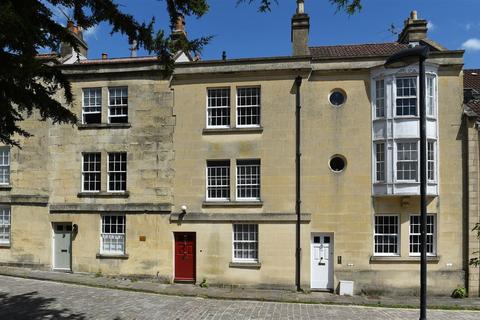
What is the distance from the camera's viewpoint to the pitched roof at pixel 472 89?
20.3 metres

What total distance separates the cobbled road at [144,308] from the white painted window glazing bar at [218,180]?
4.86 meters

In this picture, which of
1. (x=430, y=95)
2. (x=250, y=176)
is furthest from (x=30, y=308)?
(x=430, y=95)

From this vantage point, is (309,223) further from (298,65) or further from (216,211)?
(298,65)

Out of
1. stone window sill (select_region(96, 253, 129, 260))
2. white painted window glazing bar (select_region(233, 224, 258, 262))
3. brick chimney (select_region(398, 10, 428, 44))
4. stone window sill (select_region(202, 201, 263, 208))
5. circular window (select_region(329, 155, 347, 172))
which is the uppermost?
brick chimney (select_region(398, 10, 428, 44))

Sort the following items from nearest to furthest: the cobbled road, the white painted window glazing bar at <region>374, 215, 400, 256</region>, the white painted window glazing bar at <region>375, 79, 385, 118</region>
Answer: the cobbled road
the white painted window glazing bar at <region>374, 215, 400, 256</region>
the white painted window glazing bar at <region>375, 79, 385, 118</region>

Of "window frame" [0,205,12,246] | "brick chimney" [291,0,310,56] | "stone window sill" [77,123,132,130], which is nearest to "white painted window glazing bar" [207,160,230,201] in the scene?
"stone window sill" [77,123,132,130]

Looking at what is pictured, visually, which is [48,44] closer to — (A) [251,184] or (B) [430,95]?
(A) [251,184]

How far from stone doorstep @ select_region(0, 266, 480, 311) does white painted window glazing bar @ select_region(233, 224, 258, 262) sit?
54.0 inches

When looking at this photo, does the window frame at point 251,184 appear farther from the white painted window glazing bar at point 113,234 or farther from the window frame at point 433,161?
the window frame at point 433,161

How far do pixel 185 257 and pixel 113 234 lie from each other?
11.7 ft

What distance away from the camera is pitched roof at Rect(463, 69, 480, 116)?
2034 cm

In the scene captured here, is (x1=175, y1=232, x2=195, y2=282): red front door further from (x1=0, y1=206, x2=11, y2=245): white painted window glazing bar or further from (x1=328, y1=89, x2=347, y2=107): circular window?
(x1=328, y1=89, x2=347, y2=107): circular window

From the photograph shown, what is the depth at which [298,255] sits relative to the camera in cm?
1873

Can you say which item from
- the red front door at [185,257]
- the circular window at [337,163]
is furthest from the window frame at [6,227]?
the circular window at [337,163]
